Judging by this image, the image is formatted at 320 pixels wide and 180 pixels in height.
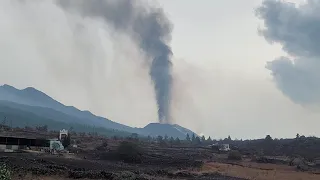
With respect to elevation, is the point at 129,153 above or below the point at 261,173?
above

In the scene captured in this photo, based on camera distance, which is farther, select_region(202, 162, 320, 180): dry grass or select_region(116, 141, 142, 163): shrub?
select_region(116, 141, 142, 163): shrub

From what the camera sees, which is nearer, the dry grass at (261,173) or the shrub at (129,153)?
the dry grass at (261,173)

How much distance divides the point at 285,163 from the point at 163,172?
45389 millimetres

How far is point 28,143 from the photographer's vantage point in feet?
283

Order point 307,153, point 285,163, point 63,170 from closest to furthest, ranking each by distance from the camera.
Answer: point 63,170
point 285,163
point 307,153

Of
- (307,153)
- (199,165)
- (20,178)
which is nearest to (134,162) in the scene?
(199,165)

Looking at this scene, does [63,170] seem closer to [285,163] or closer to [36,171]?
[36,171]

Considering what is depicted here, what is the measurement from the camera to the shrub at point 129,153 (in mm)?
81125

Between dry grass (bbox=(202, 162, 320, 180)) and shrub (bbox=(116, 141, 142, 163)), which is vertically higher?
shrub (bbox=(116, 141, 142, 163))

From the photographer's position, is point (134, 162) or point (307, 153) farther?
point (307, 153)

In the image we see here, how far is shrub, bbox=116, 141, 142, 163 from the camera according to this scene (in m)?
81.1

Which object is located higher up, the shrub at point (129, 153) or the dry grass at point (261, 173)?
the shrub at point (129, 153)

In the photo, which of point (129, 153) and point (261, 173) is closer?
point (261, 173)

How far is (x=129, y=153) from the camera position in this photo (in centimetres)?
8325
